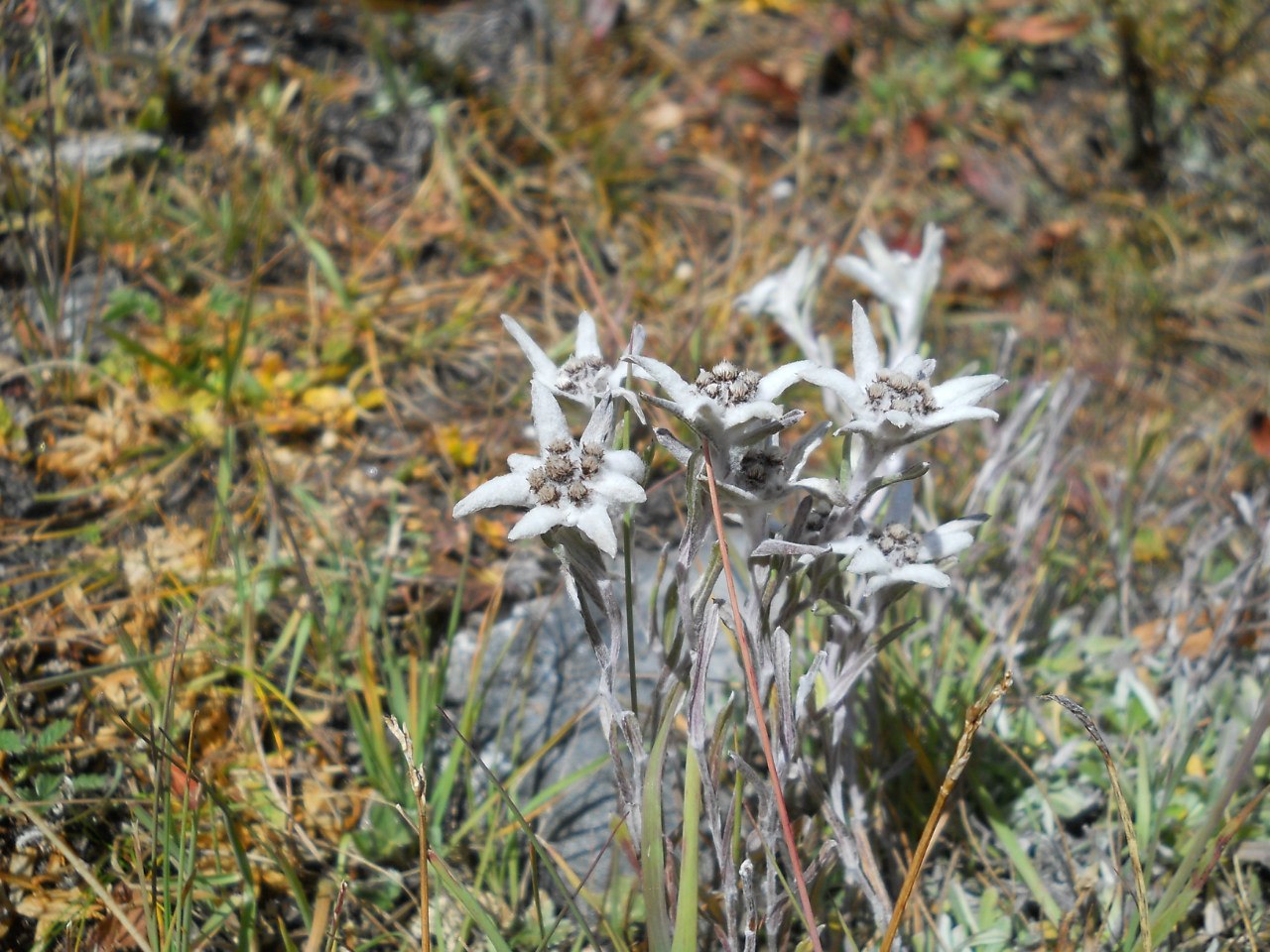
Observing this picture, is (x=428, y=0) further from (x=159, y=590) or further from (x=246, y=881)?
(x=246, y=881)

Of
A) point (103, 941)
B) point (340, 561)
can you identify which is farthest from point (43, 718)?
point (340, 561)

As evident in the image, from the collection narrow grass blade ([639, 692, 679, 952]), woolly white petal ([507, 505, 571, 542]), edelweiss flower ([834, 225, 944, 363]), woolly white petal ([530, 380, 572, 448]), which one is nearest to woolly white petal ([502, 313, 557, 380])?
woolly white petal ([530, 380, 572, 448])

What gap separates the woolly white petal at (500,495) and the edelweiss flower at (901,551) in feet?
1.48

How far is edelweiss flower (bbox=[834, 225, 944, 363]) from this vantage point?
2.11 m

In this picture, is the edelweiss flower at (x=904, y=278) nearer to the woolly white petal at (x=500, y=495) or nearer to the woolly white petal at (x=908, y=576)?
the woolly white petal at (x=908, y=576)

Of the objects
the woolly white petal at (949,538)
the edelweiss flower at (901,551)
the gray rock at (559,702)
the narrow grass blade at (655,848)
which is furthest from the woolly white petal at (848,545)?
the gray rock at (559,702)

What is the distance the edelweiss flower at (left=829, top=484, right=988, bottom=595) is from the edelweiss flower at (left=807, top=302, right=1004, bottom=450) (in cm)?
14

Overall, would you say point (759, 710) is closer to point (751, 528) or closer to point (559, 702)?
point (751, 528)

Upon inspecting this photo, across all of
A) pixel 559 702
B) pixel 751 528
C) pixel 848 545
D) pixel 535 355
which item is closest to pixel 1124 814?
pixel 848 545

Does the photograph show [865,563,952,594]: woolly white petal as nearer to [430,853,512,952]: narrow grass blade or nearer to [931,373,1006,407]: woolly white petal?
[931,373,1006,407]: woolly white petal

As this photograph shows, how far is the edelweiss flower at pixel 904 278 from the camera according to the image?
2.11 meters

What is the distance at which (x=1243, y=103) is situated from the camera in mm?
3900

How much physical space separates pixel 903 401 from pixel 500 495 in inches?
23.6

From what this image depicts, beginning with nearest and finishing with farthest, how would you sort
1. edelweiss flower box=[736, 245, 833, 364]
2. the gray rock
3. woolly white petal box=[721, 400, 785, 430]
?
woolly white petal box=[721, 400, 785, 430] → the gray rock → edelweiss flower box=[736, 245, 833, 364]
